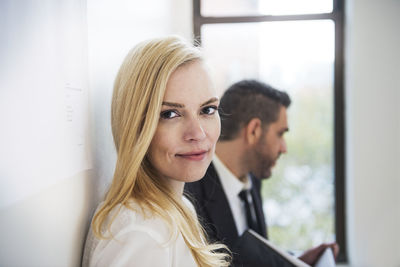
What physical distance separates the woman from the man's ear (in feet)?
2.89

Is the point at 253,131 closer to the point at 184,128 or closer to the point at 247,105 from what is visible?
the point at 247,105

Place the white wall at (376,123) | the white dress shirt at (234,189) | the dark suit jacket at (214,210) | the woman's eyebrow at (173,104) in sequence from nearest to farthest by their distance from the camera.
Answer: the woman's eyebrow at (173,104)
the dark suit jacket at (214,210)
the white dress shirt at (234,189)
the white wall at (376,123)

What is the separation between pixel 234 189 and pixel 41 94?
126 centimetres

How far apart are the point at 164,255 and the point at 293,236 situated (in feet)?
6.69

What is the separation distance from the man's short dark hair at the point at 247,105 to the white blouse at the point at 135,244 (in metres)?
1.07

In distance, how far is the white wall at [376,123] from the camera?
2.26m

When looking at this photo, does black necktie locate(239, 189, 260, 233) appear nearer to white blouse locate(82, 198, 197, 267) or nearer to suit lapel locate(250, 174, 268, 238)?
suit lapel locate(250, 174, 268, 238)

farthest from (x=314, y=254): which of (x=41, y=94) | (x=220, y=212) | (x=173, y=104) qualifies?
(x=41, y=94)

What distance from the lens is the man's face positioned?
1771 mm

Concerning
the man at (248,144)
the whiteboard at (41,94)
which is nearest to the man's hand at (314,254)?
the man at (248,144)

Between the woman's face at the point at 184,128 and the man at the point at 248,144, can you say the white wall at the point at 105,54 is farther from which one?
the man at the point at 248,144

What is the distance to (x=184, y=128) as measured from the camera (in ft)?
2.69

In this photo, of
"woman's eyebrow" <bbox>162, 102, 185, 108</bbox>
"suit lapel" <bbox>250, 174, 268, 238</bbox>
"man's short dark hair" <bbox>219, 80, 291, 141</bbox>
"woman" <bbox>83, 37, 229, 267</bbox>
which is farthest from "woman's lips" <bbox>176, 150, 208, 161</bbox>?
"suit lapel" <bbox>250, 174, 268, 238</bbox>

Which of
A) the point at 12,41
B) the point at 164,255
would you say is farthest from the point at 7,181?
the point at 164,255
